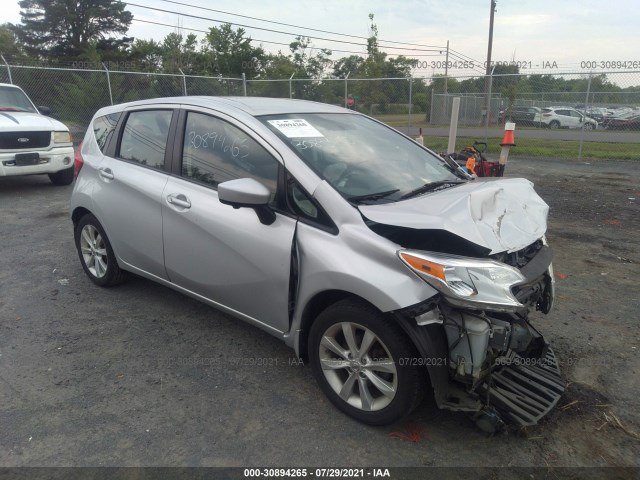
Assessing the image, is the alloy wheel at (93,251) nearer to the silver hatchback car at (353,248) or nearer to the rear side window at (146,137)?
the silver hatchback car at (353,248)

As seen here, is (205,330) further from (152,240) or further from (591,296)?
(591,296)

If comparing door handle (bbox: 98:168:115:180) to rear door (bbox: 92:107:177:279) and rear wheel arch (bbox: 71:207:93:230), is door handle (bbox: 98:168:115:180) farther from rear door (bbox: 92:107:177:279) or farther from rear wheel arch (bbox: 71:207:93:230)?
rear wheel arch (bbox: 71:207:93:230)

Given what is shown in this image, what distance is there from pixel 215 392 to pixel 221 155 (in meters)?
1.53

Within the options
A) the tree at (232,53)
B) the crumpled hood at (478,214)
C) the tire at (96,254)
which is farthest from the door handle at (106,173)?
the tree at (232,53)

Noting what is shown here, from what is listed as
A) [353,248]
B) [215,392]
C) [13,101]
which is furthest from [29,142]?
[353,248]

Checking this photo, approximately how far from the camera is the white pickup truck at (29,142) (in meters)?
8.14

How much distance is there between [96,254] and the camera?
442cm

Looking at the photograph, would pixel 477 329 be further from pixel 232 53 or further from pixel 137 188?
pixel 232 53

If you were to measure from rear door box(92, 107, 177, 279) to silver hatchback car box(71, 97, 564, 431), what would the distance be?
0.02m

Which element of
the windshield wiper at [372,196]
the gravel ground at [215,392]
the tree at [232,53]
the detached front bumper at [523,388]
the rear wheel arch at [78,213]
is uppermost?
the tree at [232,53]

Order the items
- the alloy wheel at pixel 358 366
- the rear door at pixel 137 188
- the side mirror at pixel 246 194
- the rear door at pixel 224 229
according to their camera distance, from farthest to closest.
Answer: the rear door at pixel 137 188 → the rear door at pixel 224 229 → the side mirror at pixel 246 194 → the alloy wheel at pixel 358 366

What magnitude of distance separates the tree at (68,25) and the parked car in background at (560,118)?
101 feet

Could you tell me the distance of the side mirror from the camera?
2740 mm

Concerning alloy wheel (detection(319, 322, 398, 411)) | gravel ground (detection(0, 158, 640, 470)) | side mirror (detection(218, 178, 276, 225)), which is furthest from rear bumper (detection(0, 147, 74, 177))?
alloy wheel (detection(319, 322, 398, 411))
